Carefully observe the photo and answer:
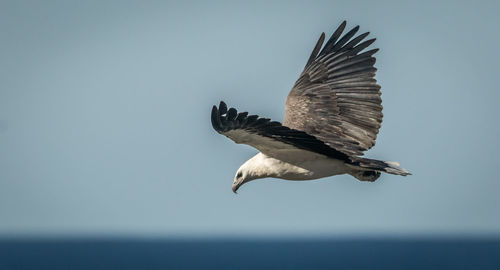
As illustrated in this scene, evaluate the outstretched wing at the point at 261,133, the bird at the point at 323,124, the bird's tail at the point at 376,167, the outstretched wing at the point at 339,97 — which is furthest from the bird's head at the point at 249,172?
the bird's tail at the point at 376,167

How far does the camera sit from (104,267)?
242 ft

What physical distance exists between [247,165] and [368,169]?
5.17 feet

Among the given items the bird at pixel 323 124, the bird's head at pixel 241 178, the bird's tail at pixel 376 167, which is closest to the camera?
the bird at pixel 323 124

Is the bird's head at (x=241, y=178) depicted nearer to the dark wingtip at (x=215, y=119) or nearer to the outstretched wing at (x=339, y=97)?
the outstretched wing at (x=339, y=97)

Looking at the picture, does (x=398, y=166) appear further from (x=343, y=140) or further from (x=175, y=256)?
(x=175, y=256)

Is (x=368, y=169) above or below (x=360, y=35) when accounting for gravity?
below

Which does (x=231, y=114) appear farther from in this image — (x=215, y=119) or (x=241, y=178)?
(x=241, y=178)

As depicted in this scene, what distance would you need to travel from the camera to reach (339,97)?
11.7 meters

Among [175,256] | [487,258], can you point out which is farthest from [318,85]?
[175,256]

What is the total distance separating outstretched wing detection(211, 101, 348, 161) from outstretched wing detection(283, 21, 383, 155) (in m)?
0.74

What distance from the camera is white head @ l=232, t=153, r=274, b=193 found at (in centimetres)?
1062

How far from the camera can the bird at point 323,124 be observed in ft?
30.9

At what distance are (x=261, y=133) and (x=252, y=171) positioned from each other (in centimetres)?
140

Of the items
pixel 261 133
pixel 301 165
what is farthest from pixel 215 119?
pixel 301 165
